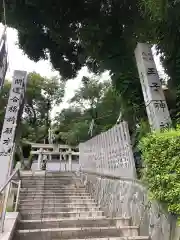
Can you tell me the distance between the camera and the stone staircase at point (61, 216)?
3.39 m

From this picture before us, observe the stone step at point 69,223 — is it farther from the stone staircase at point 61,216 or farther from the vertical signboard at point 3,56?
the vertical signboard at point 3,56

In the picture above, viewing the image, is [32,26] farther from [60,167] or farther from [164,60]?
[60,167]

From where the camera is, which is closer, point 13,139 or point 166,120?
point 166,120

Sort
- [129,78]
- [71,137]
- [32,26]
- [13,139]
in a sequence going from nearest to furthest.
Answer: [129,78]
[13,139]
[32,26]
[71,137]

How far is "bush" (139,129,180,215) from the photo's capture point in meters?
2.39

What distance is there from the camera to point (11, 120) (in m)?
6.38

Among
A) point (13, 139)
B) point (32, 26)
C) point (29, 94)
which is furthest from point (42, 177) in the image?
point (29, 94)

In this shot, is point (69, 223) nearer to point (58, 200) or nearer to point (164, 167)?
point (164, 167)

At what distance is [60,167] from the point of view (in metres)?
15.7

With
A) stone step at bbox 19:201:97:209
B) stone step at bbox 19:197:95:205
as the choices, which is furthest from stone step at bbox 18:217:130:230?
stone step at bbox 19:197:95:205

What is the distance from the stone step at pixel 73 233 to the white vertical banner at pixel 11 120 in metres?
2.36

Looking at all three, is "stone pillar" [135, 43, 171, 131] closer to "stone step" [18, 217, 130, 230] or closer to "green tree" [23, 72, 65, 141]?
"stone step" [18, 217, 130, 230]

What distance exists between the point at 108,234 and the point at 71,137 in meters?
11.7

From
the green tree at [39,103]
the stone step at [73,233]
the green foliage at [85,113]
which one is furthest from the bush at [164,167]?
the green tree at [39,103]
